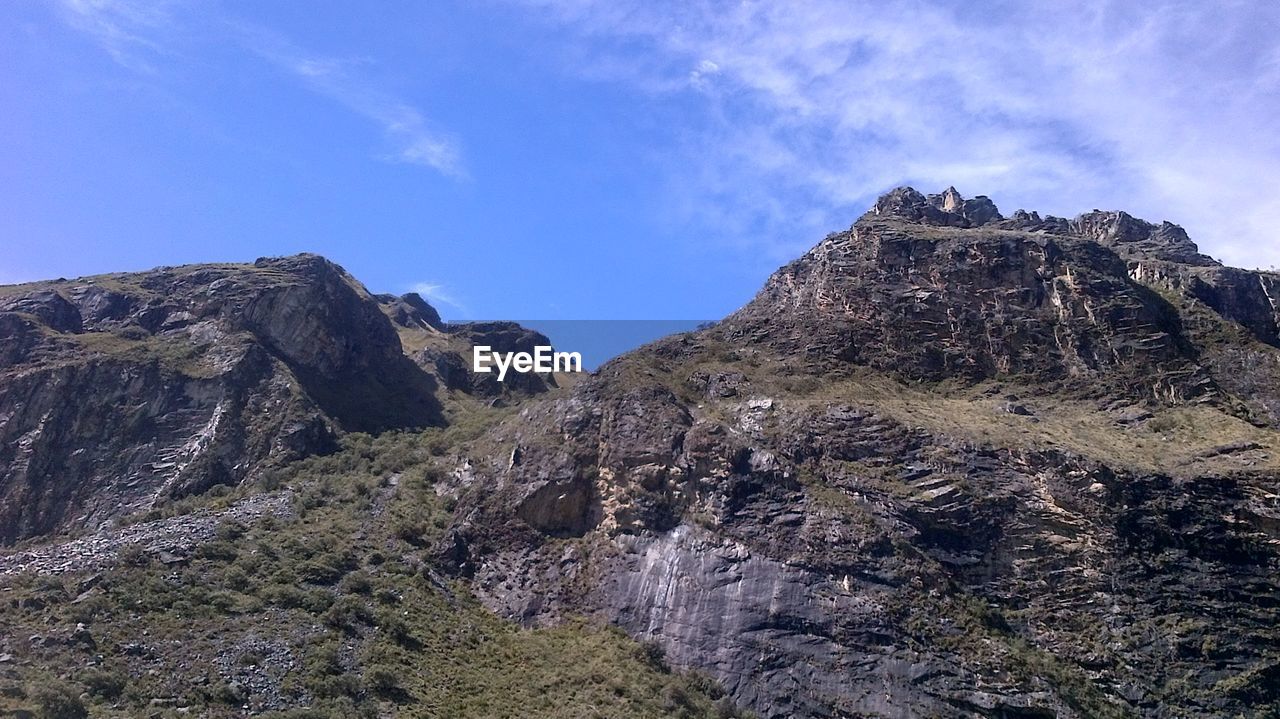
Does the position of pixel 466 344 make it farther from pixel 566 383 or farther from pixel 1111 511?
pixel 1111 511

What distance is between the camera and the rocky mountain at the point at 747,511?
115 ft

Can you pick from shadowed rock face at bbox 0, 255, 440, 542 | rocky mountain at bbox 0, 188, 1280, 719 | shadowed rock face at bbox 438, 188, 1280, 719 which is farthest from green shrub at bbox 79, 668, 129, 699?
shadowed rock face at bbox 0, 255, 440, 542

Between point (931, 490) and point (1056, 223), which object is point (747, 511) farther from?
point (1056, 223)

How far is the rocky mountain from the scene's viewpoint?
35.2m

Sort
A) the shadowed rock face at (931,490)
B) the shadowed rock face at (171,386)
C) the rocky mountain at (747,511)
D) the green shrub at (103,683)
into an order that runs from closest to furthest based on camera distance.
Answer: the green shrub at (103,683) → the rocky mountain at (747,511) → the shadowed rock face at (931,490) → the shadowed rock face at (171,386)

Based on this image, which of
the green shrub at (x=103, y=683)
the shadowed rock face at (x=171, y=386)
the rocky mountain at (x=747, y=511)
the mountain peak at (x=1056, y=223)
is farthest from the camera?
the mountain peak at (x=1056, y=223)

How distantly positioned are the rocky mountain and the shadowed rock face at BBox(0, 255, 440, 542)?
0.26m

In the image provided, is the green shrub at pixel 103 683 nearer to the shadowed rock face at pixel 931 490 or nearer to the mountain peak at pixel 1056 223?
the shadowed rock face at pixel 931 490

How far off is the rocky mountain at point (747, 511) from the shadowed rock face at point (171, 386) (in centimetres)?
26

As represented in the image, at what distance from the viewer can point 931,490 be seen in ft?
139

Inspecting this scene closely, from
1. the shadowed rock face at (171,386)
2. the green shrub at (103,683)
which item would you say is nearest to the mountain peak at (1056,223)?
the shadowed rock face at (171,386)

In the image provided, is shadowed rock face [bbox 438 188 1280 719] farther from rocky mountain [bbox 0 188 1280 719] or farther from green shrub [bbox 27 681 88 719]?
green shrub [bbox 27 681 88 719]

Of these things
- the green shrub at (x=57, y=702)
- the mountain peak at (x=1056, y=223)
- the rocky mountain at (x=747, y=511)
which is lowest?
the green shrub at (x=57, y=702)

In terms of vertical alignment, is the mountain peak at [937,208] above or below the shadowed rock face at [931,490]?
above
